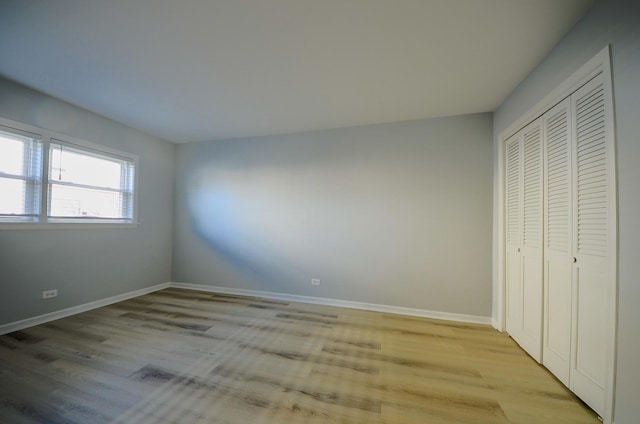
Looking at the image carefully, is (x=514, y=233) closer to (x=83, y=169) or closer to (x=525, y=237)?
(x=525, y=237)

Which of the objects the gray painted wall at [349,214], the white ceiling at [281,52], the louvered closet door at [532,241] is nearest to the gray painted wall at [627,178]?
the white ceiling at [281,52]

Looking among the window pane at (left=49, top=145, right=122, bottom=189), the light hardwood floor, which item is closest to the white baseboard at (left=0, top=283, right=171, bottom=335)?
the light hardwood floor

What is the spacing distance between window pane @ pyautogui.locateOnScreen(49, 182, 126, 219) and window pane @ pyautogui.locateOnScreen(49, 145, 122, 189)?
0.12 m

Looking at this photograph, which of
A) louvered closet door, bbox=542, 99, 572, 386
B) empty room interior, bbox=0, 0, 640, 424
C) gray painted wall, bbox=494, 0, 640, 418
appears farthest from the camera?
louvered closet door, bbox=542, 99, 572, 386

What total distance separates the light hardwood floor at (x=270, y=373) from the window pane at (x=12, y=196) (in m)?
1.31

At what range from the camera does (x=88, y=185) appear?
3.20 meters

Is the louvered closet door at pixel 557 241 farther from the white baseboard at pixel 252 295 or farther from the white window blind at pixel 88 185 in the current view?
the white window blind at pixel 88 185

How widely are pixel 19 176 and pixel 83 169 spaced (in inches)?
24.4

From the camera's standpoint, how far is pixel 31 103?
2600 mm

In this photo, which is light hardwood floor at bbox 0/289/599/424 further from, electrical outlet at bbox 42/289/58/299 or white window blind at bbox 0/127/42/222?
white window blind at bbox 0/127/42/222

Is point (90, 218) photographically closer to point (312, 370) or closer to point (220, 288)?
point (220, 288)

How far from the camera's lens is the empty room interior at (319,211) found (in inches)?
58.9

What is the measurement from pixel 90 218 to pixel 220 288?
2.08 metres

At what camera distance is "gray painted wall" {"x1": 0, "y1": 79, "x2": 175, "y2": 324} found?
8.19ft
